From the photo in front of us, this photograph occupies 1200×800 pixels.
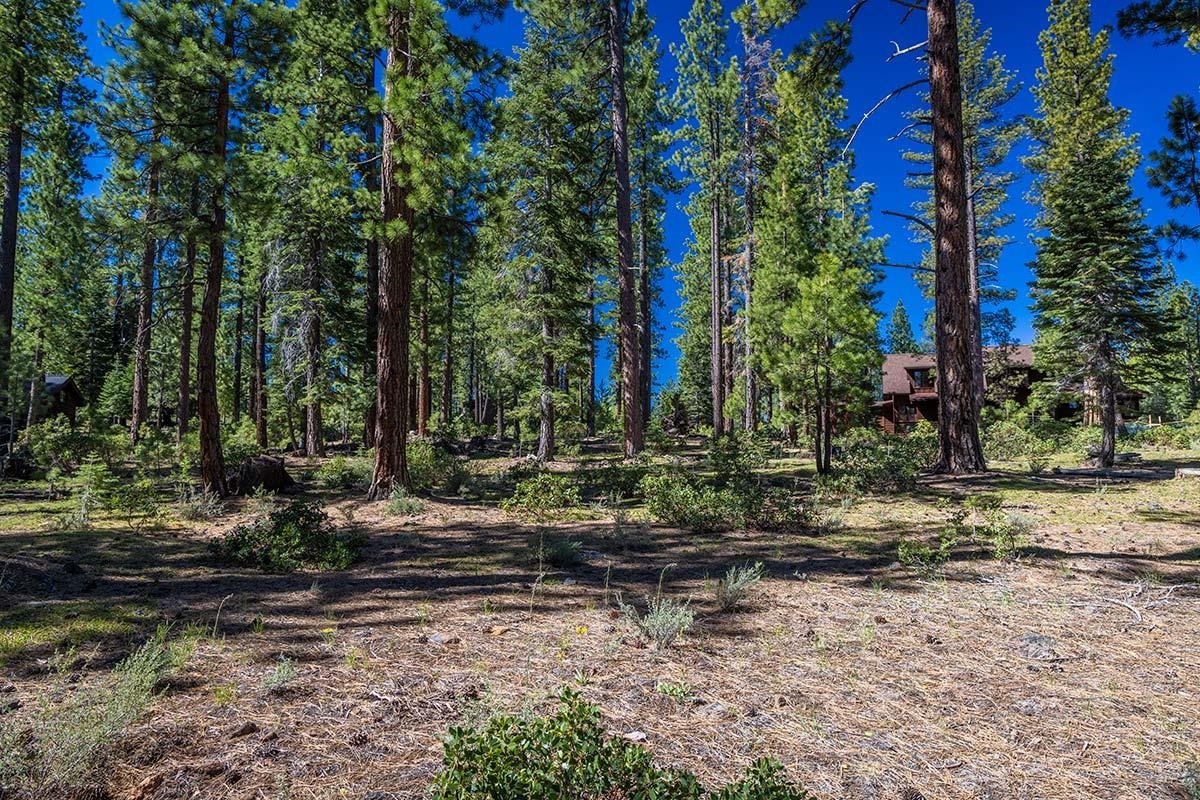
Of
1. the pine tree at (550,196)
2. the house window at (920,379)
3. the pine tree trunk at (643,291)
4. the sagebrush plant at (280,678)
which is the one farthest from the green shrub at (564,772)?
the house window at (920,379)

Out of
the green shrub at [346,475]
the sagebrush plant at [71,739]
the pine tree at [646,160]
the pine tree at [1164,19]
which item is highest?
the pine tree at [646,160]

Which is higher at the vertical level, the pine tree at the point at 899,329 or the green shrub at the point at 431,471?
the pine tree at the point at 899,329

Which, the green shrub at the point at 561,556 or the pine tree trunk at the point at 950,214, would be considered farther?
the pine tree trunk at the point at 950,214

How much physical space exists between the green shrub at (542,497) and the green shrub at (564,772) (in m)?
6.53

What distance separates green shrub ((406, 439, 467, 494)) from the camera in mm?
11039

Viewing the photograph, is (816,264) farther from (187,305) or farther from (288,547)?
(187,305)

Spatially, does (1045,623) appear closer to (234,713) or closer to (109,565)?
(234,713)

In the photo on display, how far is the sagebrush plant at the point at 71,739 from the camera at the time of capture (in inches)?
78.9

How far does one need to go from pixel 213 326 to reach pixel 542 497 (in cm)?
709

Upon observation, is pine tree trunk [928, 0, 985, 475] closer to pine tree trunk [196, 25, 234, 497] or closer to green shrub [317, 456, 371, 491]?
green shrub [317, 456, 371, 491]

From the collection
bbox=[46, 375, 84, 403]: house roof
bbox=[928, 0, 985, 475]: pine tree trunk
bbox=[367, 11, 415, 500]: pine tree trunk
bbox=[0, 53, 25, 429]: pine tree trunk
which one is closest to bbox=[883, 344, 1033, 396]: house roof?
bbox=[928, 0, 985, 475]: pine tree trunk

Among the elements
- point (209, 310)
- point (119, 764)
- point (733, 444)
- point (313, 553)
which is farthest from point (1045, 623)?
point (209, 310)

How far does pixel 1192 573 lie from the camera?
5.17m

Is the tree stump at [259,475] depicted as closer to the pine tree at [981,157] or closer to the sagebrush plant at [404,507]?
the sagebrush plant at [404,507]
